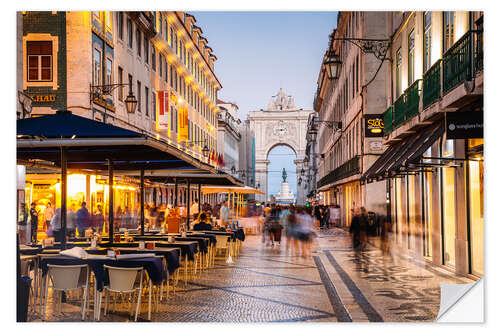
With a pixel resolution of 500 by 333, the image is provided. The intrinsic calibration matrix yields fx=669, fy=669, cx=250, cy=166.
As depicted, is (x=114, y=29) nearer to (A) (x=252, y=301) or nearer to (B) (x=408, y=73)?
(B) (x=408, y=73)

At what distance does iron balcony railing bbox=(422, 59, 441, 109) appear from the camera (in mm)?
15312

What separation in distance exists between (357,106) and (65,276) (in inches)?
1005

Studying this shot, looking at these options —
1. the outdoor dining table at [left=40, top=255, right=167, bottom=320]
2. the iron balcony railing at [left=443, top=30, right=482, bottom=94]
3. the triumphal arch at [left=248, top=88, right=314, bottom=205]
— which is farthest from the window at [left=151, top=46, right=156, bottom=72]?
the triumphal arch at [left=248, top=88, right=314, bottom=205]

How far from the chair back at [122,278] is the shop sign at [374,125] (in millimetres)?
16784

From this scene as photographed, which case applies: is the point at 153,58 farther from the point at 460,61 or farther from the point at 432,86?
the point at 460,61

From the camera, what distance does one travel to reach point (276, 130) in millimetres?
115562

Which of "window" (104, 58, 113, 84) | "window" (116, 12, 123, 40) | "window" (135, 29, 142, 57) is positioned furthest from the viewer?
"window" (135, 29, 142, 57)

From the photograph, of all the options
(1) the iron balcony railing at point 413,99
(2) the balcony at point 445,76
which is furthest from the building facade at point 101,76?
(1) the iron balcony railing at point 413,99

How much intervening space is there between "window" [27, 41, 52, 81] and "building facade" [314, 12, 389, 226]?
32.4 ft

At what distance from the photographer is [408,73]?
71.4ft

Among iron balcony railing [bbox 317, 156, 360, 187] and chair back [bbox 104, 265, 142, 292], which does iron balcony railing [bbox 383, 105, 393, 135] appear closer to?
iron balcony railing [bbox 317, 156, 360, 187]

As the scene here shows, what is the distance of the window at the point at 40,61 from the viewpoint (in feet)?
75.0
